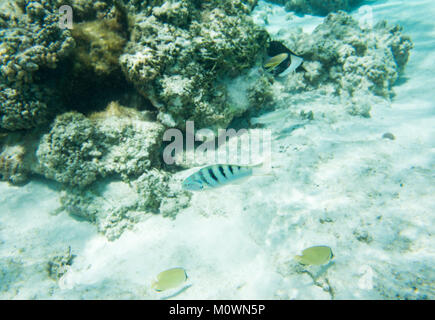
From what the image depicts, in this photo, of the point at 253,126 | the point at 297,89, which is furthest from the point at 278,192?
the point at 297,89

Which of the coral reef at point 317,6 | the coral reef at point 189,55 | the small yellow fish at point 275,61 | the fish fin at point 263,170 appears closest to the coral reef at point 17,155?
the coral reef at point 189,55

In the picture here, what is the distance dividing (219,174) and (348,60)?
5.21m

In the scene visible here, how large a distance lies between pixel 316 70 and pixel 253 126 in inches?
99.8

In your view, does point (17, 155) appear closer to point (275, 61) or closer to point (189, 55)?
point (189, 55)

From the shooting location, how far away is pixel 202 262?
2814 millimetres

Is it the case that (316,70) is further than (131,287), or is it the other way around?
(316,70)

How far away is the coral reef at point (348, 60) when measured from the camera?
5430mm

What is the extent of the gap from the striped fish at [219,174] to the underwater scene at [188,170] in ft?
0.06

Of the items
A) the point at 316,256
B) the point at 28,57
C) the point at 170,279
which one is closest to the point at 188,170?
the point at 170,279

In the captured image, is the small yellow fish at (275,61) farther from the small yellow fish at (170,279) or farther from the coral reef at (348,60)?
the small yellow fish at (170,279)

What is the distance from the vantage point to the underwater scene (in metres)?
2.54

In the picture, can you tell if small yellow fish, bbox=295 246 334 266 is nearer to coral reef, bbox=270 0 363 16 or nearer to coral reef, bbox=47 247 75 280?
coral reef, bbox=47 247 75 280
